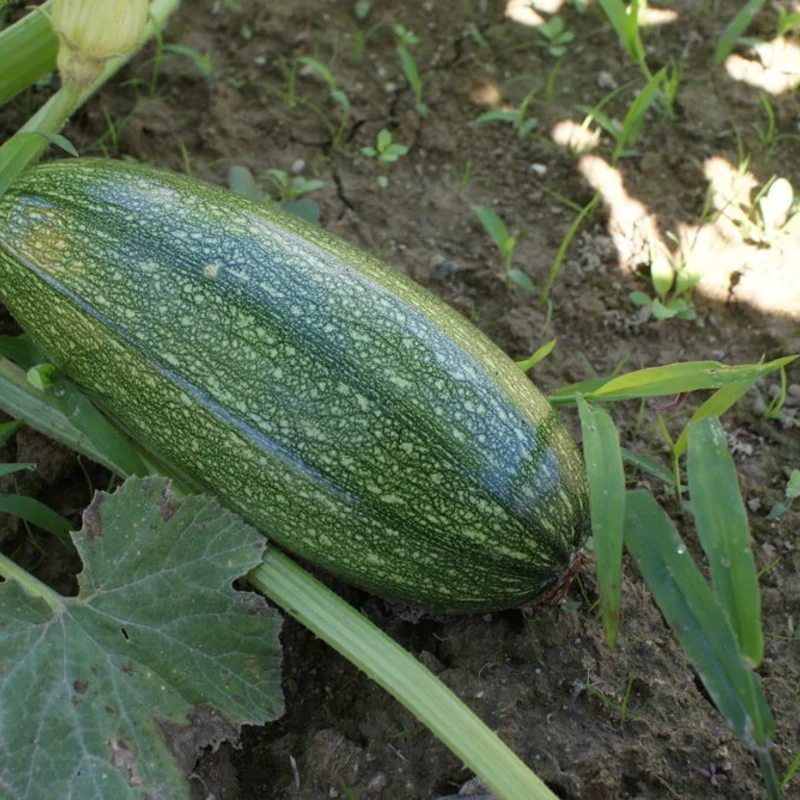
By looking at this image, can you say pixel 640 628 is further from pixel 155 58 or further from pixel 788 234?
pixel 155 58

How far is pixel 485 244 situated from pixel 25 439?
1616mm

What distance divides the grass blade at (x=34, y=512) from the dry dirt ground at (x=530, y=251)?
0.13m

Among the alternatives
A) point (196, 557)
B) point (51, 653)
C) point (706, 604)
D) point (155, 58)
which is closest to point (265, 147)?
point (155, 58)

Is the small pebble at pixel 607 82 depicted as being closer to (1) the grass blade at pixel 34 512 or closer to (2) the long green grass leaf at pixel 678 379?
(2) the long green grass leaf at pixel 678 379

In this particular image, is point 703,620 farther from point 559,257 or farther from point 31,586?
point 559,257

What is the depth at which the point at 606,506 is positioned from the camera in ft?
5.79

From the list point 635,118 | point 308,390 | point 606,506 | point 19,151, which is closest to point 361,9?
point 635,118

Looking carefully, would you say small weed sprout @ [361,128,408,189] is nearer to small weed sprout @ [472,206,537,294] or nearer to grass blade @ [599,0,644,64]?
small weed sprout @ [472,206,537,294]

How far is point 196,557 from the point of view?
1.95 metres

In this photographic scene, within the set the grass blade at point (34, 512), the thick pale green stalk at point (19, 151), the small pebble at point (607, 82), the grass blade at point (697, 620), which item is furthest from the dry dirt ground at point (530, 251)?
the thick pale green stalk at point (19, 151)

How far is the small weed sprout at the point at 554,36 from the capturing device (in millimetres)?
3516

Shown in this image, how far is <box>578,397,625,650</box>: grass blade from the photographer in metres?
1.69

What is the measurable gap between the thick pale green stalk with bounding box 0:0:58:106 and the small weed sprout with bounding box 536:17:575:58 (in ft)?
6.14

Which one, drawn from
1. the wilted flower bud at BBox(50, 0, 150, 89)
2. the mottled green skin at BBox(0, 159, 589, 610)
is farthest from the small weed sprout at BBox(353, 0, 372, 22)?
the mottled green skin at BBox(0, 159, 589, 610)
